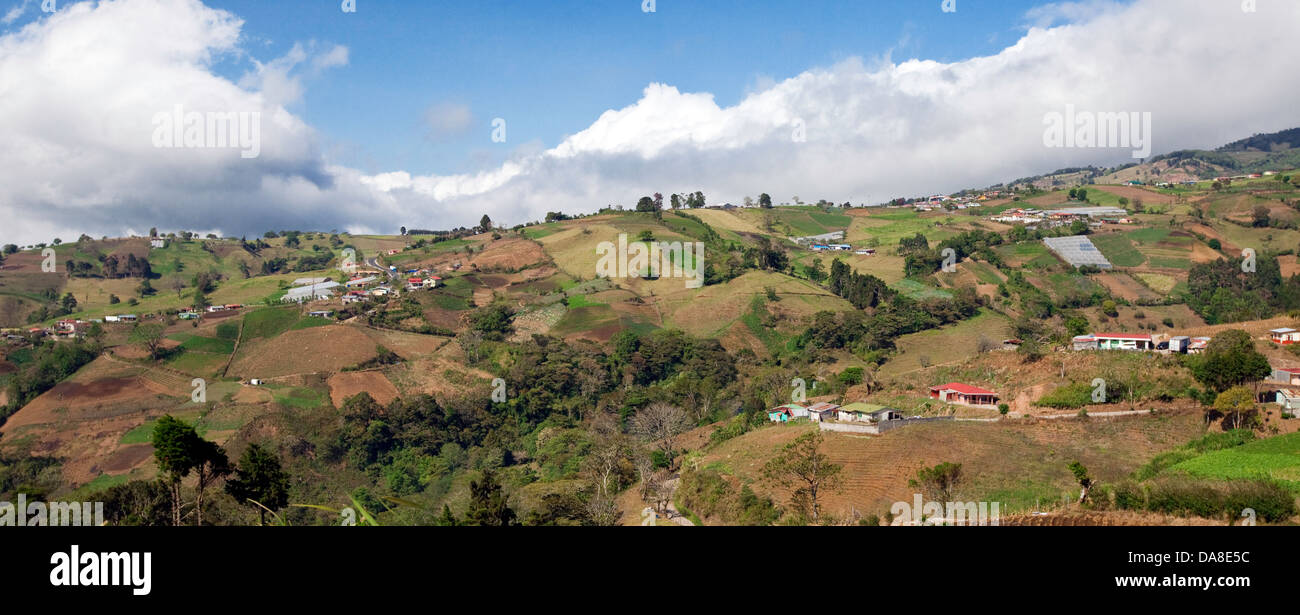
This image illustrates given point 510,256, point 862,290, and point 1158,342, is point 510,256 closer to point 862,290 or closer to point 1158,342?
point 862,290

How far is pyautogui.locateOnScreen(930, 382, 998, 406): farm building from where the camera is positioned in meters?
40.0

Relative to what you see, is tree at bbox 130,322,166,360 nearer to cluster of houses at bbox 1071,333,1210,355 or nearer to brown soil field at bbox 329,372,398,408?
brown soil field at bbox 329,372,398,408

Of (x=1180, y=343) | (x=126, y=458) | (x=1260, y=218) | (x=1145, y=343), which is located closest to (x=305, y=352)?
(x=126, y=458)

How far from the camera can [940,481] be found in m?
28.5

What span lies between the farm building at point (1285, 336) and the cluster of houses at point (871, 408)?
1606 cm

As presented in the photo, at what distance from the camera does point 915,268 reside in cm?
8875

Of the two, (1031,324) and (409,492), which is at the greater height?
(1031,324)

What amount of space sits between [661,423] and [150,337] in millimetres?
47807

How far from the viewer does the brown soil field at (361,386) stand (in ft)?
200

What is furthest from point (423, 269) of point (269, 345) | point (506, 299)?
point (269, 345)

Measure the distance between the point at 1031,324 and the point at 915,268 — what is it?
22739 mm

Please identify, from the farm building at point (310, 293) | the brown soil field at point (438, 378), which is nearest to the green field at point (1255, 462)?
the brown soil field at point (438, 378)
